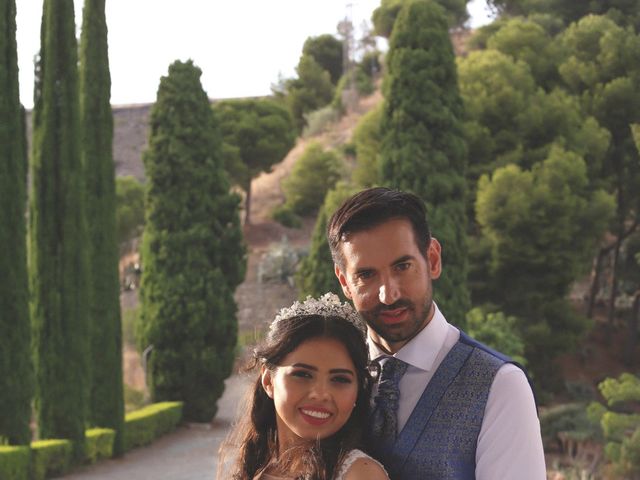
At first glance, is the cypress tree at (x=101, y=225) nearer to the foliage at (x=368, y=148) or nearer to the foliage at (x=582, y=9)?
the foliage at (x=368, y=148)

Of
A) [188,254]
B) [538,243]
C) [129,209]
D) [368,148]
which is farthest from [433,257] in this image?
[129,209]

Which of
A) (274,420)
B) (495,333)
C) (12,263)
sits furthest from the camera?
(495,333)

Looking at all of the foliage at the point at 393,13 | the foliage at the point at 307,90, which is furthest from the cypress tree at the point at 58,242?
the foliage at the point at 307,90

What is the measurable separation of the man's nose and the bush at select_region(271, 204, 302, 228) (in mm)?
31826

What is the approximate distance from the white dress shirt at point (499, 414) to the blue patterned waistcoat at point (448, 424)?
0.02 m

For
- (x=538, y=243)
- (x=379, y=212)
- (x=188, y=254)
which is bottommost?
(x=538, y=243)

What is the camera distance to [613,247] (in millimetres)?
23734

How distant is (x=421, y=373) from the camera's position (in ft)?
8.28

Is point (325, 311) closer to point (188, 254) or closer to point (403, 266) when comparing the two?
point (403, 266)

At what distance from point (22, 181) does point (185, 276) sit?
16.7ft

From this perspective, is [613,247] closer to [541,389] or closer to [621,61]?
[621,61]

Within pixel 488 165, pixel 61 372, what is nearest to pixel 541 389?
pixel 488 165

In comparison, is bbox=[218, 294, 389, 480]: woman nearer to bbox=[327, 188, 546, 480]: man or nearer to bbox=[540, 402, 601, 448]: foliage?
bbox=[327, 188, 546, 480]: man

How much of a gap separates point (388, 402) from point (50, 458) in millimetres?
10733
